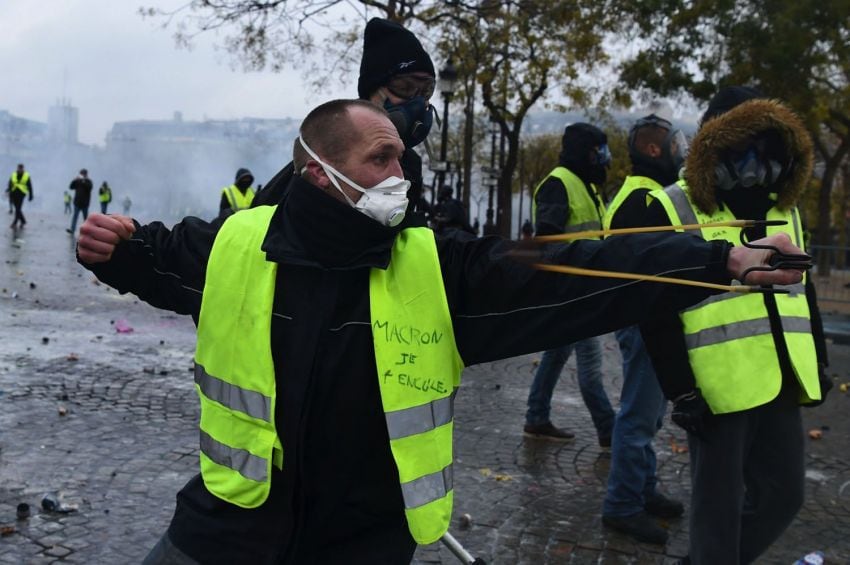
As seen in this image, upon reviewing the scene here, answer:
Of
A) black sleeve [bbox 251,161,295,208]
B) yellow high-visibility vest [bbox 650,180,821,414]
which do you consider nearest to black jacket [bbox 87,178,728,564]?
black sleeve [bbox 251,161,295,208]

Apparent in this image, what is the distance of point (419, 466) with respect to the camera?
91.5 inches

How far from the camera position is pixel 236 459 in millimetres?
2342

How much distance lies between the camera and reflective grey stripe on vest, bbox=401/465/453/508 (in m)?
2.31

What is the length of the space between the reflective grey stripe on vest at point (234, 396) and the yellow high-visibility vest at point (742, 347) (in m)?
1.76

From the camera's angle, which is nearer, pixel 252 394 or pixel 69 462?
pixel 252 394

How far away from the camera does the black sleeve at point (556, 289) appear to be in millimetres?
2240

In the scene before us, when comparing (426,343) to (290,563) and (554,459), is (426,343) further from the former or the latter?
(554,459)

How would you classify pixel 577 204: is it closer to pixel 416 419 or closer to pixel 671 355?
pixel 671 355

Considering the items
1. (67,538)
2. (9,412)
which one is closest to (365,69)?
(67,538)

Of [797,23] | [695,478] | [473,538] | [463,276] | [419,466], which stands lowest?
[473,538]

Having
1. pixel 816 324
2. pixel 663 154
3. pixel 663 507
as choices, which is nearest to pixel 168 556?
pixel 816 324

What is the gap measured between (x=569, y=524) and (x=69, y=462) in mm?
2848

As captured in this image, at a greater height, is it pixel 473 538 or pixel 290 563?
pixel 290 563

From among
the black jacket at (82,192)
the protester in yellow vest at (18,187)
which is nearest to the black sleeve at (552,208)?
the black jacket at (82,192)
